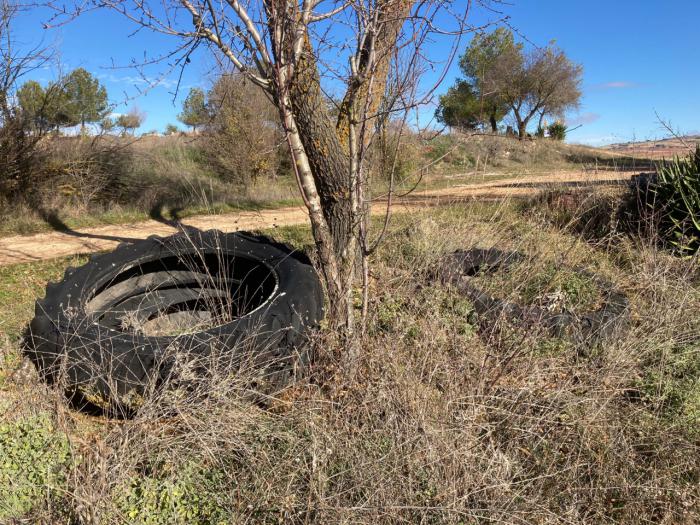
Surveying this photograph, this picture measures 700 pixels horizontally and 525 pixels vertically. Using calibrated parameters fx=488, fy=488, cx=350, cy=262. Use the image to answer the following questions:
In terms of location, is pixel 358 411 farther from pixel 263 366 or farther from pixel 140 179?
pixel 140 179

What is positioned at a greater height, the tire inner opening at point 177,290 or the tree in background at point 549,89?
the tree in background at point 549,89

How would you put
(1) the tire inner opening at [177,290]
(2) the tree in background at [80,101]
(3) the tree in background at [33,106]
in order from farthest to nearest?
1. (2) the tree in background at [80,101]
2. (3) the tree in background at [33,106]
3. (1) the tire inner opening at [177,290]

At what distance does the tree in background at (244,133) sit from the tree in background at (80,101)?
365 cm

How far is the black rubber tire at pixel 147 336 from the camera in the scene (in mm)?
2898

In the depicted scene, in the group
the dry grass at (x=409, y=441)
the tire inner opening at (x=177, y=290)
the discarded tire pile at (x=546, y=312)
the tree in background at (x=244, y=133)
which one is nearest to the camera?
the dry grass at (x=409, y=441)

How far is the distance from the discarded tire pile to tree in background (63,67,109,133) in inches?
373

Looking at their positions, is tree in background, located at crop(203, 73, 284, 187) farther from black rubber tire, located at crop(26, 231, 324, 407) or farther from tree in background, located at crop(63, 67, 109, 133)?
black rubber tire, located at crop(26, 231, 324, 407)

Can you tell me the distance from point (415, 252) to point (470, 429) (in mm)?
3298

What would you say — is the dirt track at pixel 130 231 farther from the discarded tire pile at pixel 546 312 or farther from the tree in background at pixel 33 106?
the tree in background at pixel 33 106

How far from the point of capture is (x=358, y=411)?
8.52 ft

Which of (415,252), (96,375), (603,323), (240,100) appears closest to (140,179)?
(240,100)

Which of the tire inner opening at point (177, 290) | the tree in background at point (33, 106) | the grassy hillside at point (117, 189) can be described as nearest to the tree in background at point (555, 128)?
the grassy hillside at point (117, 189)

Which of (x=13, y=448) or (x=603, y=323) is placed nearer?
(x=13, y=448)

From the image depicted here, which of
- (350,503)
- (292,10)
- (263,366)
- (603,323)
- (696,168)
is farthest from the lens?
(696,168)
